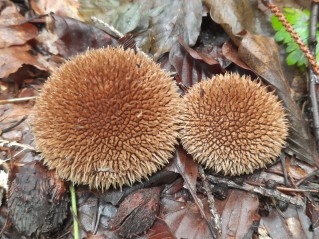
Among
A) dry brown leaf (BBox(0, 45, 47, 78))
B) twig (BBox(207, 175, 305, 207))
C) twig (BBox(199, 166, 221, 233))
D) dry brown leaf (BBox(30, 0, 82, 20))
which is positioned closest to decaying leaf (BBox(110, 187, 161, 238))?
twig (BBox(199, 166, 221, 233))

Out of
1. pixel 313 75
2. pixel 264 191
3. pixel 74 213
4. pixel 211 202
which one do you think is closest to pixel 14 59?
pixel 74 213

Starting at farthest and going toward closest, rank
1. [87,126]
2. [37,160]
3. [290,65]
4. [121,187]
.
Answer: [290,65] < [37,160] < [121,187] < [87,126]

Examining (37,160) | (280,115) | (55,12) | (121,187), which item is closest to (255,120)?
(280,115)

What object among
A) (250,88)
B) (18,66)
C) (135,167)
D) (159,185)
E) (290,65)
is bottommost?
(159,185)

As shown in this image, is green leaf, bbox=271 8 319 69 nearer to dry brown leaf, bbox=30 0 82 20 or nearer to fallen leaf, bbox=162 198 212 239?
fallen leaf, bbox=162 198 212 239

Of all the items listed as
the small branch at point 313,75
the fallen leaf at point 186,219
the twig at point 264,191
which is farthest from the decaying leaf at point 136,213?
the small branch at point 313,75

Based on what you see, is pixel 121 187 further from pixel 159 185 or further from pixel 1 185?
pixel 1 185
